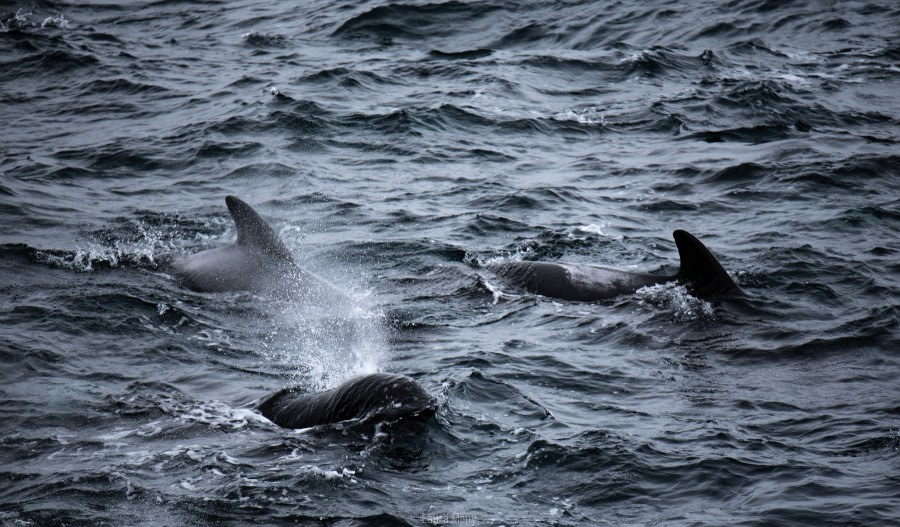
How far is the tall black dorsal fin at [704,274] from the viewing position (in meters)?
12.4

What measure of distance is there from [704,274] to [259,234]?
606cm

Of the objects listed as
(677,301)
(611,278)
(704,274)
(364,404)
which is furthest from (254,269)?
(704,274)

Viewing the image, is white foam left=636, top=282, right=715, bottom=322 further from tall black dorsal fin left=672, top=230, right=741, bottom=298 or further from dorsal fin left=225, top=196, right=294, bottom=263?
dorsal fin left=225, top=196, right=294, bottom=263

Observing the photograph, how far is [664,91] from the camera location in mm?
22984

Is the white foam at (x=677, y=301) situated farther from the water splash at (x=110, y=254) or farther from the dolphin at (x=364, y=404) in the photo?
the water splash at (x=110, y=254)

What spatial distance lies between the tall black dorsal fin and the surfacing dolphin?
181 inches

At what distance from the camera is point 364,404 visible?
8992 millimetres

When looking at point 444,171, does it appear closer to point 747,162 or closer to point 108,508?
point 747,162

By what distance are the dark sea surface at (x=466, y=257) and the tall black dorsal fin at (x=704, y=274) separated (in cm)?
33

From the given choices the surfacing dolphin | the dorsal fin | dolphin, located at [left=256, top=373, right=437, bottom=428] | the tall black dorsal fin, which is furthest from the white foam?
the dorsal fin

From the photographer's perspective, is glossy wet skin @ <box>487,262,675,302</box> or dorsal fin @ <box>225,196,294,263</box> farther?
dorsal fin @ <box>225,196,294,263</box>

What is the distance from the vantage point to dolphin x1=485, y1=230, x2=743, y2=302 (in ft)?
40.7

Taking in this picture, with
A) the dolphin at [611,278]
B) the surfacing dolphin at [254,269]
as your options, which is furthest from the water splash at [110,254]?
the dolphin at [611,278]

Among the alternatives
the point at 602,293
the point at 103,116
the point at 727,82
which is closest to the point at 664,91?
the point at 727,82
